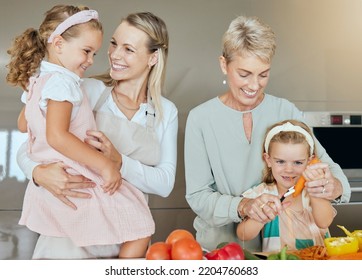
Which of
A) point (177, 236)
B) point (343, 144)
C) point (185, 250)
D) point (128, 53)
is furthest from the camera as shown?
point (343, 144)

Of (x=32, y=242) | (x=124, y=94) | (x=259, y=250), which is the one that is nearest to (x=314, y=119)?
(x=259, y=250)

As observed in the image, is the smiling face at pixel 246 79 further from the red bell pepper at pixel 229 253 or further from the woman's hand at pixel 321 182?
the red bell pepper at pixel 229 253

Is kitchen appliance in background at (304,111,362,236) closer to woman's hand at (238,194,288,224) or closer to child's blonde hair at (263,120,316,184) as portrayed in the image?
child's blonde hair at (263,120,316,184)

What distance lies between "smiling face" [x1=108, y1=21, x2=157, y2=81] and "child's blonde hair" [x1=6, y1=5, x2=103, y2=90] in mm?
86

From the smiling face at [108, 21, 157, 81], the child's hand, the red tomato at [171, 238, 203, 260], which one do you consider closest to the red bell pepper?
the red tomato at [171, 238, 203, 260]

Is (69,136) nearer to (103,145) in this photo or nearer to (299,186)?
(103,145)

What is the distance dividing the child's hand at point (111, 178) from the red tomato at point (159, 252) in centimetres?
28

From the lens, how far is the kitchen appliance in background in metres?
2.55

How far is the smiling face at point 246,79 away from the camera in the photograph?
2502 mm

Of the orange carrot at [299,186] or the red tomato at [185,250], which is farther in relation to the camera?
the orange carrot at [299,186]

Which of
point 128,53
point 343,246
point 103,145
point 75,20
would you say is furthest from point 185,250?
point 75,20

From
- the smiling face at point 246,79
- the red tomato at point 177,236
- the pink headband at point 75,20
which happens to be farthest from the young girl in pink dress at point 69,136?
the smiling face at point 246,79

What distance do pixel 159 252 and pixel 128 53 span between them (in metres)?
0.77

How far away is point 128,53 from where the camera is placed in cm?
244
